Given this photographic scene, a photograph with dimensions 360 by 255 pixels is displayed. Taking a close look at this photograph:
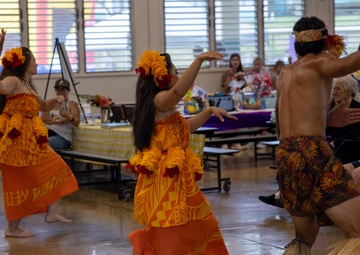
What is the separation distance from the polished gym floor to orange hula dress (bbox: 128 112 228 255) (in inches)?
39.7

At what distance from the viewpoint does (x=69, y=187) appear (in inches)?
287

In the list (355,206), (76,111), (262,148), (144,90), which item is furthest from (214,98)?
(355,206)

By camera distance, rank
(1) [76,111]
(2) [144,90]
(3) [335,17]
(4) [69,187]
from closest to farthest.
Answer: (2) [144,90] → (4) [69,187] → (1) [76,111] → (3) [335,17]

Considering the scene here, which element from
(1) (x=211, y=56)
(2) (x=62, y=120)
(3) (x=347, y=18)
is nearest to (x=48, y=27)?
(2) (x=62, y=120)

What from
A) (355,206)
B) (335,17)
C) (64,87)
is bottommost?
(355,206)

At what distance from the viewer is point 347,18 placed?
16.8m

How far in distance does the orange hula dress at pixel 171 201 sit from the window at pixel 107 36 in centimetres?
972

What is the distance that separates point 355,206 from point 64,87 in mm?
5819

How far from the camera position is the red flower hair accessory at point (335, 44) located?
4724 millimetres

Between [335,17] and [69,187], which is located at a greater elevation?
[335,17]

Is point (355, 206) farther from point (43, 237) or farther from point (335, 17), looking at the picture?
point (335, 17)

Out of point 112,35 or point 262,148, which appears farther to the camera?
point 112,35

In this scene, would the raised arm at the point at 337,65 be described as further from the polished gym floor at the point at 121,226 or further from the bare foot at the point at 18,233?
the bare foot at the point at 18,233

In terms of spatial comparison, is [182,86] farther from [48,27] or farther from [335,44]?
[48,27]
